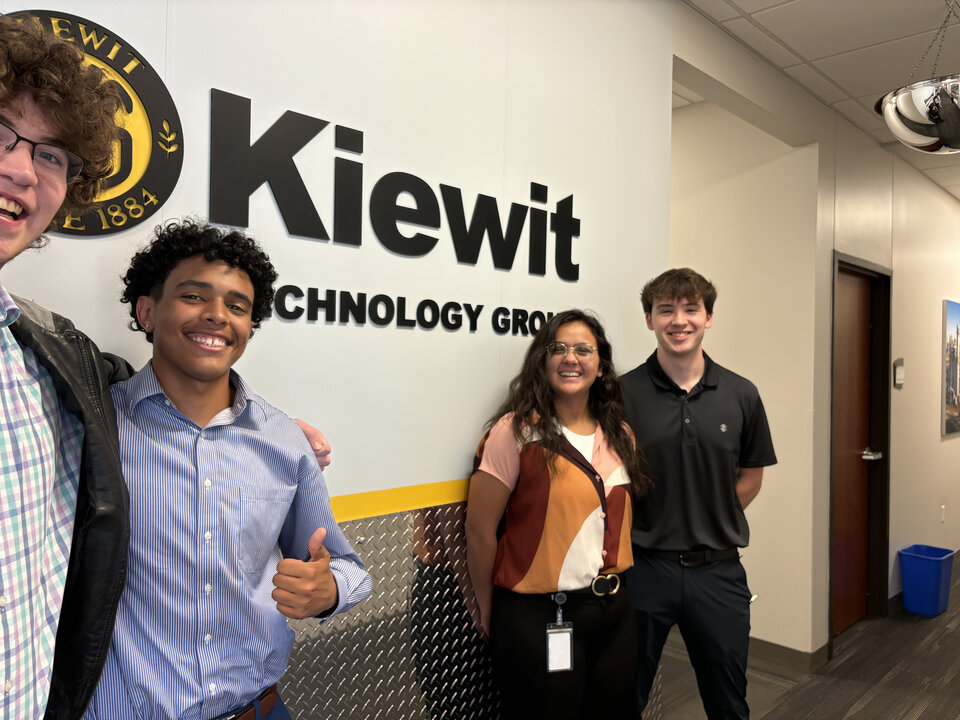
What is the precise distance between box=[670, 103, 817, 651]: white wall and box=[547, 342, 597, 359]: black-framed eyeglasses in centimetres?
258

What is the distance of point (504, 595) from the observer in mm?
2260

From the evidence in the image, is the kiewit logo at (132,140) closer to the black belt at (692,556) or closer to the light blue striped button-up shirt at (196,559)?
the light blue striped button-up shirt at (196,559)

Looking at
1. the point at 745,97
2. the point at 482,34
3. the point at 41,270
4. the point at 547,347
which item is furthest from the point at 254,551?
the point at 745,97

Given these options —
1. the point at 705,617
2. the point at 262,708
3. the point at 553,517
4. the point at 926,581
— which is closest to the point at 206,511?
the point at 262,708

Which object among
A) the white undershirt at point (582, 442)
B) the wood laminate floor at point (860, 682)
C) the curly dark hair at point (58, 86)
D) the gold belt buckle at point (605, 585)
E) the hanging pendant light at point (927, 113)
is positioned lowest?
the wood laminate floor at point (860, 682)

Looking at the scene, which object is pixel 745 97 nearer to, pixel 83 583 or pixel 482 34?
pixel 482 34

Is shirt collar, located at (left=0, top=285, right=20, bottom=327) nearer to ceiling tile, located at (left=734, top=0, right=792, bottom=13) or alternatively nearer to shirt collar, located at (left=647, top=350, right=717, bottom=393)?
shirt collar, located at (left=647, top=350, right=717, bottom=393)

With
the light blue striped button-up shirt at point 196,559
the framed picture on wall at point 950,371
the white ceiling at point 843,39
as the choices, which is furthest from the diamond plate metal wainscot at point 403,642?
the framed picture on wall at point 950,371

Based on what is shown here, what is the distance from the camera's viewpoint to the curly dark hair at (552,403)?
7.53 ft

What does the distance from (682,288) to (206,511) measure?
6.14 feet

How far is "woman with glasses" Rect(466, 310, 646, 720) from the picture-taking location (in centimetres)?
218

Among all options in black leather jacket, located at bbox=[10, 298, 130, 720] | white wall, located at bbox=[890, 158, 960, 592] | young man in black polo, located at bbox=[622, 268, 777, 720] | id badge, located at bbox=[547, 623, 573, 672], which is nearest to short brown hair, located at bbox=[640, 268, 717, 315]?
young man in black polo, located at bbox=[622, 268, 777, 720]

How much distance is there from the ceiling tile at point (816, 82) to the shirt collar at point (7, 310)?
4.18 meters

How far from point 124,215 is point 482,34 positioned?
139 cm
